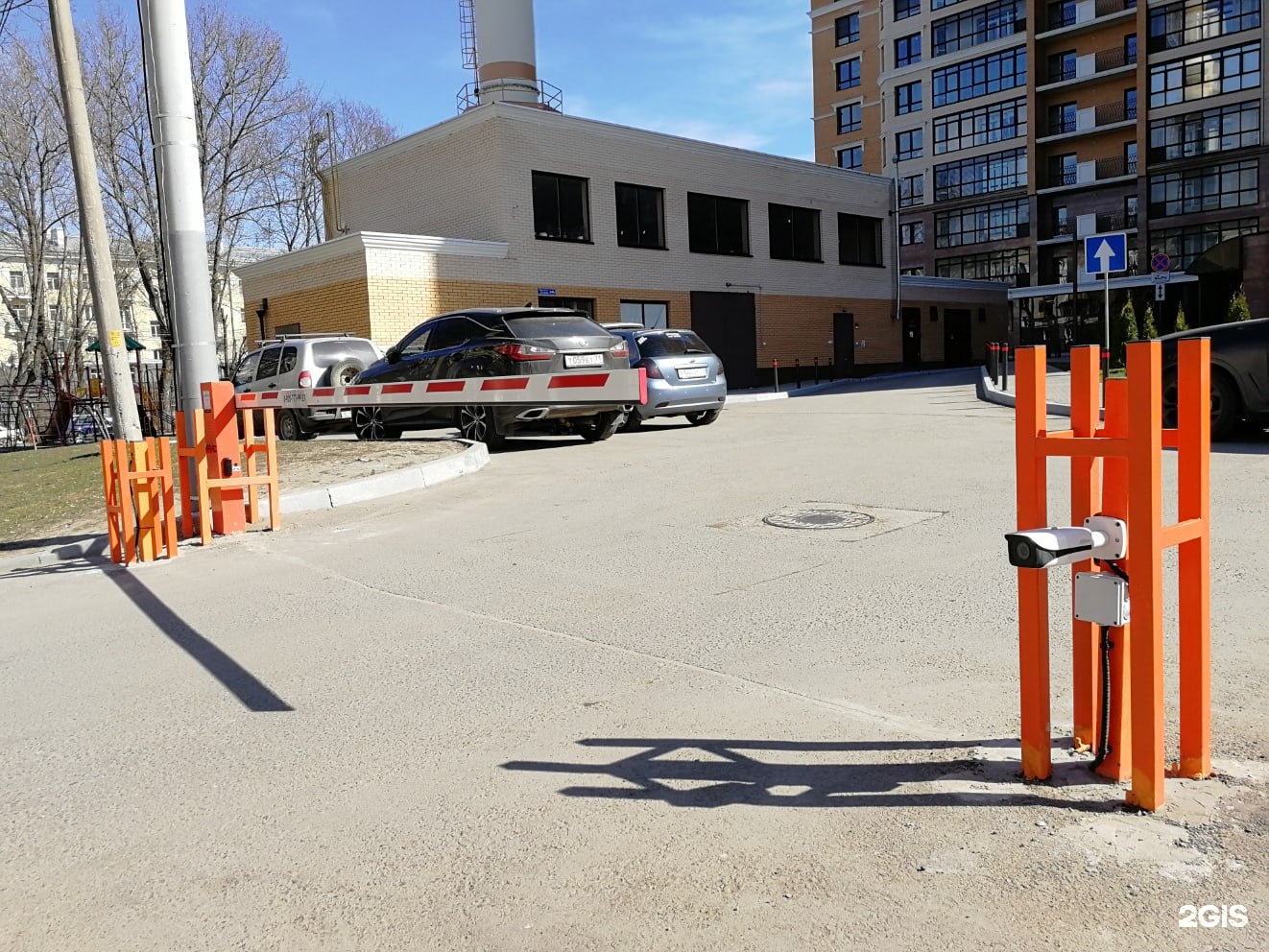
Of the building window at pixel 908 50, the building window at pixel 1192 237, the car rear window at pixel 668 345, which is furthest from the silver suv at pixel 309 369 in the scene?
the building window at pixel 908 50

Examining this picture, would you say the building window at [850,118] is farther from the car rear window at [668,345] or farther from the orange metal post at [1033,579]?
the orange metal post at [1033,579]

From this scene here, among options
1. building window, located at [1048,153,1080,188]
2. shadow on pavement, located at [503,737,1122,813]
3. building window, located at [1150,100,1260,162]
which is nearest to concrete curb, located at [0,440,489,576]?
shadow on pavement, located at [503,737,1122,813]

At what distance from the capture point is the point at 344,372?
55.5 ft

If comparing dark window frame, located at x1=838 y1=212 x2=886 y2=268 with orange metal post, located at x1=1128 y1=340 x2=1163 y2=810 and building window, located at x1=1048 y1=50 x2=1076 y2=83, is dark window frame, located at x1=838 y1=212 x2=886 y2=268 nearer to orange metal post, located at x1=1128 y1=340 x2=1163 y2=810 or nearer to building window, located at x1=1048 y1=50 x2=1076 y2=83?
building window, located at x1=1048 y1=50 x2=1076 y2=83

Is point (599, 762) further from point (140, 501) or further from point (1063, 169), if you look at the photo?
point (1063, 169)

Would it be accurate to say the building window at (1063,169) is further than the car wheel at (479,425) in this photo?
Yes

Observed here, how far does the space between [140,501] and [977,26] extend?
59.2 meters

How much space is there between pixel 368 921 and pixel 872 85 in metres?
68.0

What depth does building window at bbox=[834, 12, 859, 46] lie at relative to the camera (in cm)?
6438

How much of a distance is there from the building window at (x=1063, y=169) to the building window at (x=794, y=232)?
27.0m

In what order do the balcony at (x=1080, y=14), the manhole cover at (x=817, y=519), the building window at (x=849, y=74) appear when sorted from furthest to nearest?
the building window at (x=849, y=74) < the balcony at (x=1080, y=14) < the manhole cover at (x=817, y=519)

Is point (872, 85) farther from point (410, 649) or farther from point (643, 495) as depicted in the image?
point (410, 649)

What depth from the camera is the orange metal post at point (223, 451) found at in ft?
28.8

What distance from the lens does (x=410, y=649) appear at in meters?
4.98
